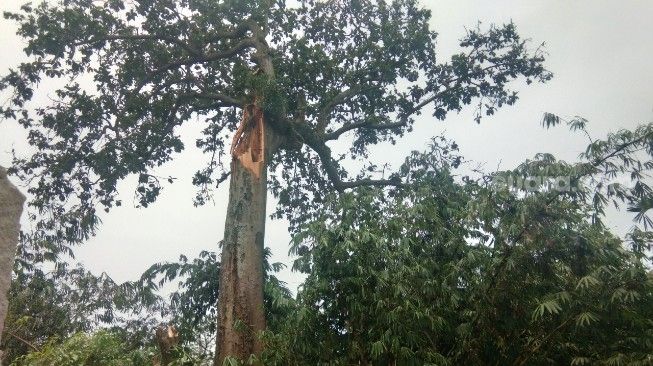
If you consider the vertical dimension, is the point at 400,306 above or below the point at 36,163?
below

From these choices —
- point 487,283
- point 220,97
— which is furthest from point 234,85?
point 487,283

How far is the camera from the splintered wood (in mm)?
8070

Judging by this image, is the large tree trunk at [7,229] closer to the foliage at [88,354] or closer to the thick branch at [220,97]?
the foliage at [88,354]

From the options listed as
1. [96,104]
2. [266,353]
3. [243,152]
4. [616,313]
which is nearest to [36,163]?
[96,104]

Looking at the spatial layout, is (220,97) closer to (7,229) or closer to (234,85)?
(234,85)

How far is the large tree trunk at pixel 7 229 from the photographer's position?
241cm

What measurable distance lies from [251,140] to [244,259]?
1.87 metres

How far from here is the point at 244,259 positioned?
23.7 ft

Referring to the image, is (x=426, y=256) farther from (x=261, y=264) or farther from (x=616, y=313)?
(x=261, y=264)

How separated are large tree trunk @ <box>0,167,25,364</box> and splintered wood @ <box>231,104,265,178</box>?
18.1 ft

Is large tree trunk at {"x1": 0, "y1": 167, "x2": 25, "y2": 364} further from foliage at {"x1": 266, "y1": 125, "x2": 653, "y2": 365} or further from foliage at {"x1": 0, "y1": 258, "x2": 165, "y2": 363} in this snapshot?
foliage at {"x1": 0, "y1": 258, "x2": 165, "y2": 363}

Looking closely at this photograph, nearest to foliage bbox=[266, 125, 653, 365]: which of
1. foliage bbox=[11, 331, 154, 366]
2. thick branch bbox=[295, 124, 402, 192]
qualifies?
foliage bbox=[11, 331, 154, 366]

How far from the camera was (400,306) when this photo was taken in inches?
184

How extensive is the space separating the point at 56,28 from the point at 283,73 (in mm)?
3525
